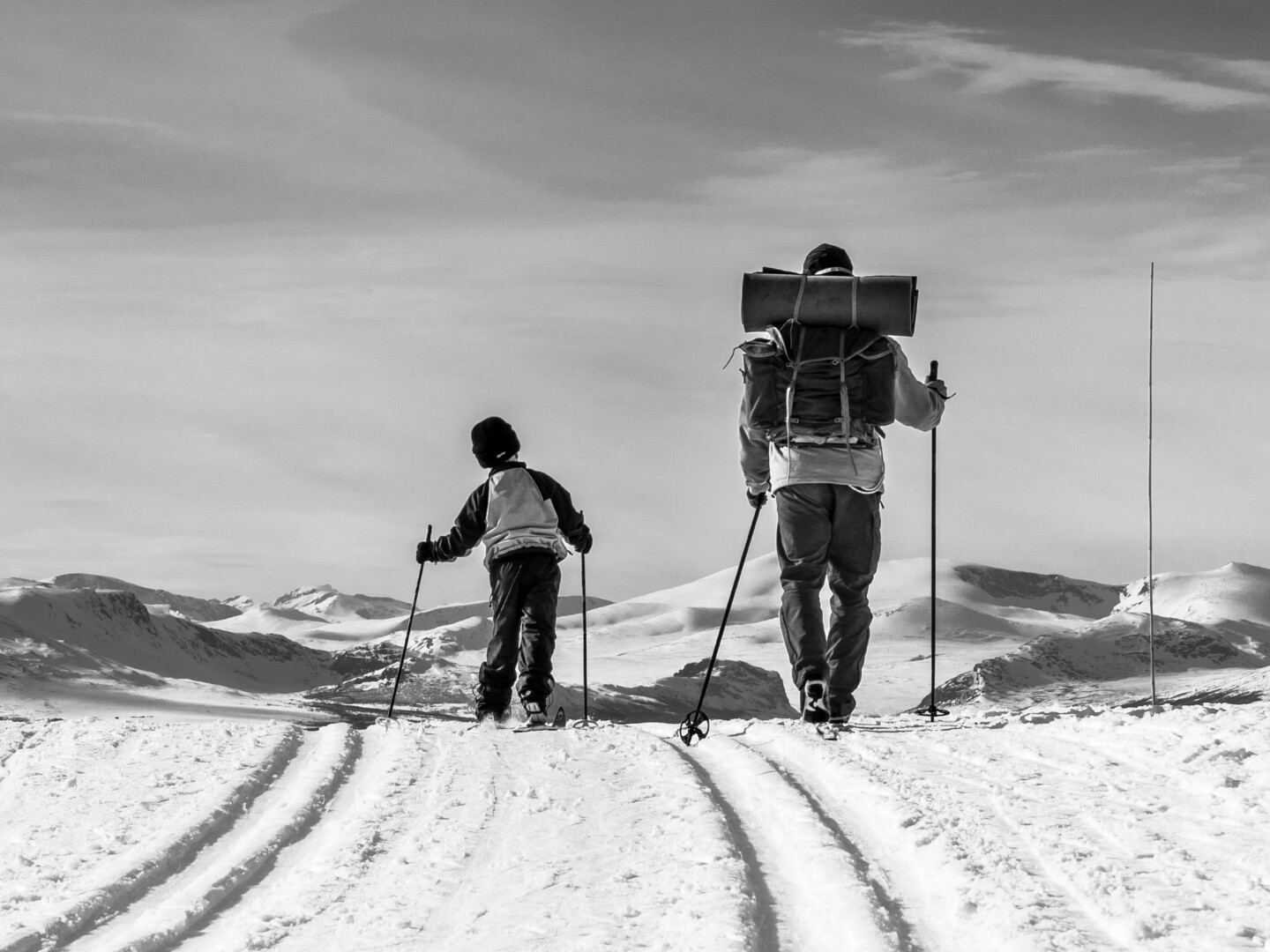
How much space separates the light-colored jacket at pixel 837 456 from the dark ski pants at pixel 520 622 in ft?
7.62

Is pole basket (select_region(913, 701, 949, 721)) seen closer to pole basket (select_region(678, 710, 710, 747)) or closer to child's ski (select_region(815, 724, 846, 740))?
child's ski (select_region(815, 724, 846, 740))

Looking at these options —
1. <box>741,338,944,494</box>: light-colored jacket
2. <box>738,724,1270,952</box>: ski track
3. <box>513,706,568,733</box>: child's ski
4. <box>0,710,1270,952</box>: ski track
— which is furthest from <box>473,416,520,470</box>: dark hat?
<box>738,724,1270,952</box>: ski track

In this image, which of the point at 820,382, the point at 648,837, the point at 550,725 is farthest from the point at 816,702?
the point at 648,837

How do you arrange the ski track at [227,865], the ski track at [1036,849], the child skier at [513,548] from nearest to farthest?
the ski track at [1036,849], the ski track at [227,865], the child skier at [513,548]

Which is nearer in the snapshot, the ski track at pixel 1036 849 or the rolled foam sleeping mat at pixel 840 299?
the ski track at pixel 1036 849

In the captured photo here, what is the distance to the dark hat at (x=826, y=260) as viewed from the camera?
7340 millimetres

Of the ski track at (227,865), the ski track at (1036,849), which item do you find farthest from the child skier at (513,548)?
the ski track at (1036,849)

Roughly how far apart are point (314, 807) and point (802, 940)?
7.32 ft

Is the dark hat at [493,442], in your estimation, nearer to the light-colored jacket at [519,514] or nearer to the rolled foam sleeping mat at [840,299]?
the light-colored jacket at [519,514]

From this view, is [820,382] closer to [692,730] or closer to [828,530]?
[828,530]

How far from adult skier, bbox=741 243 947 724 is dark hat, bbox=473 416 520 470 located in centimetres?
248

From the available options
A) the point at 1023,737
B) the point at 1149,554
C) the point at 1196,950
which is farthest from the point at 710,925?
the point at 1149,554

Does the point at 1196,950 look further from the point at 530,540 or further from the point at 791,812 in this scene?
the point at 530,540

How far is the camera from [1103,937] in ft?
10.3
